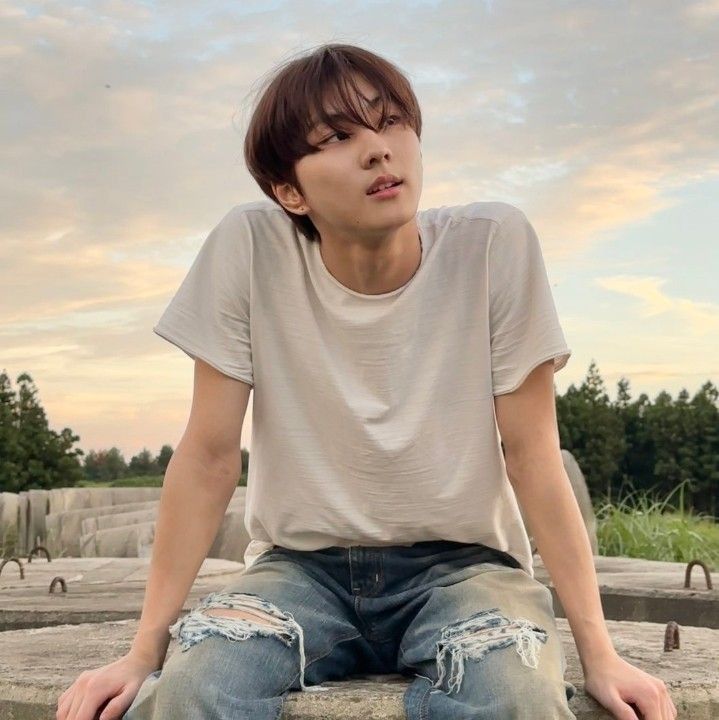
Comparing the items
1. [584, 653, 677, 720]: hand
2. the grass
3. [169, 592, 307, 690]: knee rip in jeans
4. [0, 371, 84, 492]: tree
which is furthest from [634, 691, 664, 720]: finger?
[0, 371, 84, 492]: tree

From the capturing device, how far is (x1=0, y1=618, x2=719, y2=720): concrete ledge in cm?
213

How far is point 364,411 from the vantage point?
235 cm

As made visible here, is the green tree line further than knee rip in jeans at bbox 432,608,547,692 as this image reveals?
Yes

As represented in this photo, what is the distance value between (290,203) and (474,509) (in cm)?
75

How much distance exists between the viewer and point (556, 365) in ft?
7.89

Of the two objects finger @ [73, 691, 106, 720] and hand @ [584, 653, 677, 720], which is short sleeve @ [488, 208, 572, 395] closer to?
hand @ [584, 653, 677, 720]

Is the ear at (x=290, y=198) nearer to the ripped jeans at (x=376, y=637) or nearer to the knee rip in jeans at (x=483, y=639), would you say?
the ripped jeans at (x=376, y=637)

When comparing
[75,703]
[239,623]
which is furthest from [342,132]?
[75,703]

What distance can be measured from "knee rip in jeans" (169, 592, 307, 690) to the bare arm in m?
0.14

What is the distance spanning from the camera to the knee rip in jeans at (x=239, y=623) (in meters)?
2.12

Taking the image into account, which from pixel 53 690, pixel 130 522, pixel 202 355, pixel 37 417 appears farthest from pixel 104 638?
pixel 37 417

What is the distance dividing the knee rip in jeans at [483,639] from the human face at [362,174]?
0.77m

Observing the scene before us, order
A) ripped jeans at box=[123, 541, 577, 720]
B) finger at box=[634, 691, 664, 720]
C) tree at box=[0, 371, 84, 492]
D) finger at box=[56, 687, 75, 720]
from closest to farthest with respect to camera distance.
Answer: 1. ripped jeans at box=[123, 541, 577, 720]
2. finger at box=[634, 691, 664, 720]
3. finger at box=[56, 687, 75, 720]
4. tree at box=[0, 371, 84, 492]

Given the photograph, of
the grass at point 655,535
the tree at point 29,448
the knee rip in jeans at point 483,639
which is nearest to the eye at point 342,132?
the knee rip in jeans at point 483,639
